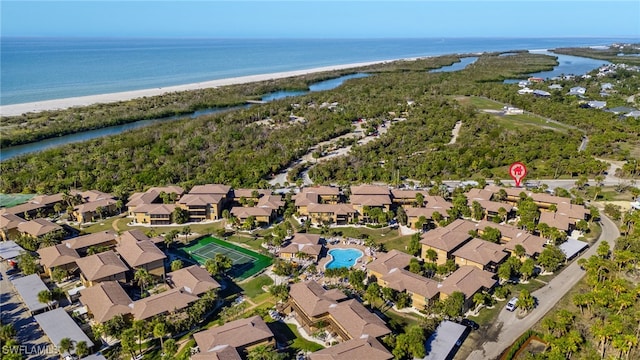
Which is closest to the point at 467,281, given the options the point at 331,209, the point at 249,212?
the point at 331,209

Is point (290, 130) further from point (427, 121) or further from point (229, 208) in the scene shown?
point (229, 208)

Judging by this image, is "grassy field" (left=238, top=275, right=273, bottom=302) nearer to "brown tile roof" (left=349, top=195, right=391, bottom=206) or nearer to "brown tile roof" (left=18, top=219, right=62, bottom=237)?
"brown tile roof" (left=349, top=195, right=391, bottom=206)

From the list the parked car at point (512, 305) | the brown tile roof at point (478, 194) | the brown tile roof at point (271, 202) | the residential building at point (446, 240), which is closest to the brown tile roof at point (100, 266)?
the brown tile roof at point (271, 202)

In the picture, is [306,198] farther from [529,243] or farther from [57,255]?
[57,255]

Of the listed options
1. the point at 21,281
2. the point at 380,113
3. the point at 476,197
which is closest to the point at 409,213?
the point at 476,197

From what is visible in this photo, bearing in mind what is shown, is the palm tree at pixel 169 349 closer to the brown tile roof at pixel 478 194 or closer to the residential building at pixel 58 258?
the residential building at pixel 58 258

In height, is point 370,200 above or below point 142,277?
above
